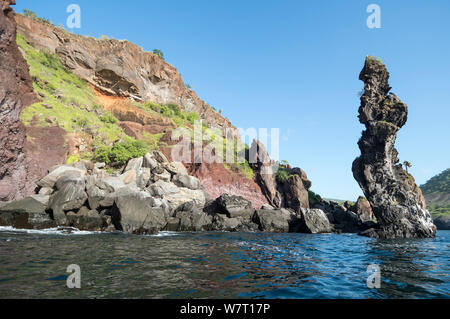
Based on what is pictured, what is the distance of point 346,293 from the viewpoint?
587 cm

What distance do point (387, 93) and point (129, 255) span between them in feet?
104

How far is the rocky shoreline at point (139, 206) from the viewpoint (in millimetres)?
16844

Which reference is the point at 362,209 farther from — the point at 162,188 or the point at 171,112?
the point at 171,112

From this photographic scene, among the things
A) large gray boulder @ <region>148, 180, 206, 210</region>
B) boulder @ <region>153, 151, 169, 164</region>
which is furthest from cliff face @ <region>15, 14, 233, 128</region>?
large gray boulder @ <region>148, 180, 206, 210</region>

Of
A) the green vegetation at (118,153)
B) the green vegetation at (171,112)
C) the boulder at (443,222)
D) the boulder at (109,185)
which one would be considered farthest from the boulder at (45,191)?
the boulder at (443,222)

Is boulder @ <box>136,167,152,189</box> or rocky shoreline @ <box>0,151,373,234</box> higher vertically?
boulder @ <box>136,167,152,189</box>

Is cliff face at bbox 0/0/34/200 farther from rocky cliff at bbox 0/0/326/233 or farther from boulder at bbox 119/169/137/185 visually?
boulder at bbox 119/169/137/185

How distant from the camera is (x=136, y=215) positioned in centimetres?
1719

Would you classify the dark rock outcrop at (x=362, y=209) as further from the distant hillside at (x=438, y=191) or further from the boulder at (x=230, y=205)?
the distant hillside at (x=438, y=191)

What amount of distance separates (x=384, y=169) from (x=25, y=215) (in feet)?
110

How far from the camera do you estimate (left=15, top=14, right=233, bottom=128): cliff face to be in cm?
4059

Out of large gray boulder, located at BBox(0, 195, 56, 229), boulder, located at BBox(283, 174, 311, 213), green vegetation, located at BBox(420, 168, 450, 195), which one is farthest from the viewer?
green vegetation, located at BBox(420, 168, 450, 195)

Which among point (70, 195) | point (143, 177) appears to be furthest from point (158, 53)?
point (70, 195)

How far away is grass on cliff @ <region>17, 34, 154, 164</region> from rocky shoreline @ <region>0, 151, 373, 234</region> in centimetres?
239
